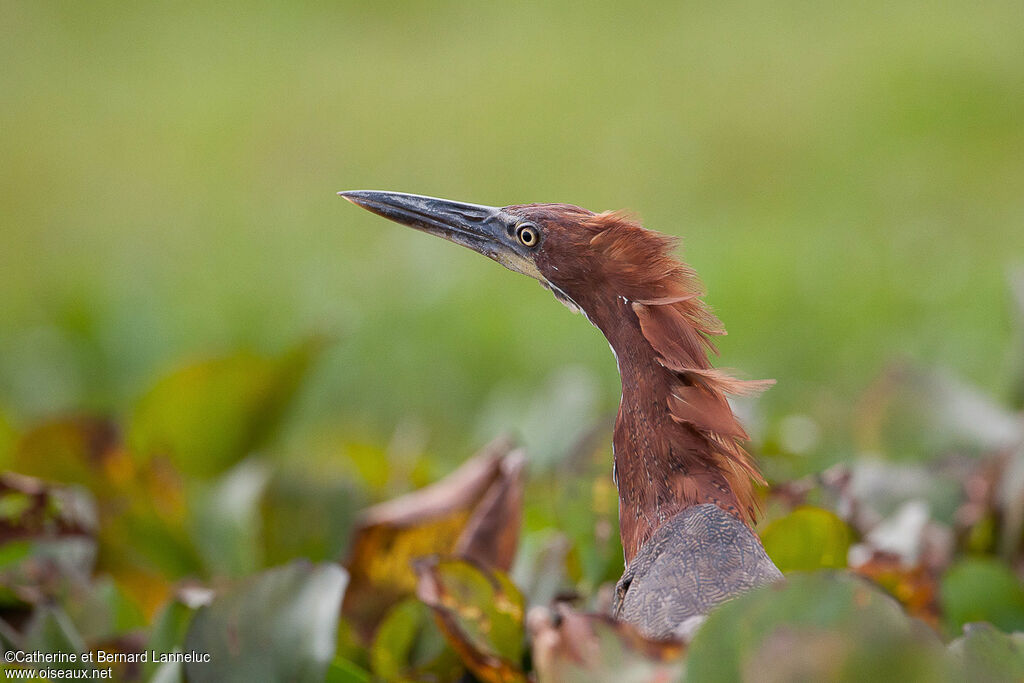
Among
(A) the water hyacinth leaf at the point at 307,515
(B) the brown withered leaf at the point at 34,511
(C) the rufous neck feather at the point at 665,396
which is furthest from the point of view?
(A) the water hyacinth leaf at the point at 307,515

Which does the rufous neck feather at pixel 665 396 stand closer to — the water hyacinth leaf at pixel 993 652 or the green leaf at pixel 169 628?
the water hyacinth leaf at pixel 993 652

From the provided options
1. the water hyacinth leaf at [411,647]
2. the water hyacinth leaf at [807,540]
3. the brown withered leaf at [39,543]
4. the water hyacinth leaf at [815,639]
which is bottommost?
the water hyacinth leaf at [411,647]

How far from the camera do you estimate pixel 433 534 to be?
2100 mm

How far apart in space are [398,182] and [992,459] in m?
4.50

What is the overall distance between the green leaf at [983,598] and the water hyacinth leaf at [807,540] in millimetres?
308

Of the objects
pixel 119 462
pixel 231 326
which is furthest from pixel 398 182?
pixel 119 462

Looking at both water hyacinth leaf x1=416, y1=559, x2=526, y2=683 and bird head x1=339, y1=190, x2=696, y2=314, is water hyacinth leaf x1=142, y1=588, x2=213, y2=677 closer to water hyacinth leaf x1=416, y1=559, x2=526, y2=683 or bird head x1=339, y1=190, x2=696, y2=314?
water hyacinth leaf x1=416, y1=559, x2=526, y2=683

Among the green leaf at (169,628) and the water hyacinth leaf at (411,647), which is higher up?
the green leaf at (169,628)

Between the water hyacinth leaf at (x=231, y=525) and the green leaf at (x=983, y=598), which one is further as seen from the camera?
the water hyacinth leaf at (x=231, y=525)

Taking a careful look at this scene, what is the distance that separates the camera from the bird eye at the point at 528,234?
1.71 metres

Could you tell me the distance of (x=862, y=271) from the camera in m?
5.34

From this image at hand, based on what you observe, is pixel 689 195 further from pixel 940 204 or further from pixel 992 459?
pixel 992 459

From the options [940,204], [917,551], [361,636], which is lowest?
[361,636]

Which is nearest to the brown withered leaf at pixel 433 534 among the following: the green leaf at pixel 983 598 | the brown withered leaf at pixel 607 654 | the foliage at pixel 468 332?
the foliage at pixel 468 332
